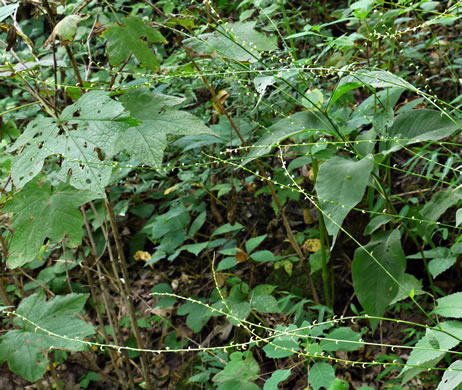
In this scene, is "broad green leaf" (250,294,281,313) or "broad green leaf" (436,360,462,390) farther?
"broad green leaf" (250,294,281,313)

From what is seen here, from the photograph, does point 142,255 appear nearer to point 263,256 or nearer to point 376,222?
point 263,256

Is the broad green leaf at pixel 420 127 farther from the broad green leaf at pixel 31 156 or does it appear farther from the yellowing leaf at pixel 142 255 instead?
the yellowing leaf at pixel 142 255

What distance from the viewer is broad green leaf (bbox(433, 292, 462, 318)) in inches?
48.2

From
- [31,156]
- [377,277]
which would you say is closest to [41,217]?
[31,156]

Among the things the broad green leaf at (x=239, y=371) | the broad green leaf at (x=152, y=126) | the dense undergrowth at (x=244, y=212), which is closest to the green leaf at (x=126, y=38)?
the dense undergrowth at (x=244, y=212)

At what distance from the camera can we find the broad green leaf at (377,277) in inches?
61.3

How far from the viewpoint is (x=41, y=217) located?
1567 millimetres

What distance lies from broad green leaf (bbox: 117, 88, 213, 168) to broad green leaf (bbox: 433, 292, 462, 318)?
85 centimetres

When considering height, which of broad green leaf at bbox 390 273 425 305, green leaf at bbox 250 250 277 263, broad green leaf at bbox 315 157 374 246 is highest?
broad green leaf at bbox 315 157 374 246

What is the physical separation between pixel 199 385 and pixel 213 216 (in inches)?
38.6

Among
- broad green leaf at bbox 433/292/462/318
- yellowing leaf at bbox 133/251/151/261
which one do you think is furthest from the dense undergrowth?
yellowing leaf at bbox 133/251/151/261

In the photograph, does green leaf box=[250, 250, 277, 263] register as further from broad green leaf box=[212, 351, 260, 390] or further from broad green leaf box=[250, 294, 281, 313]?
broad green leaf box=[212, 351, 260, 390]

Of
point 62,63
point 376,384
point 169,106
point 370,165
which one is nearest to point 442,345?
point 370,165

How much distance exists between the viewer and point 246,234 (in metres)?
2.61
